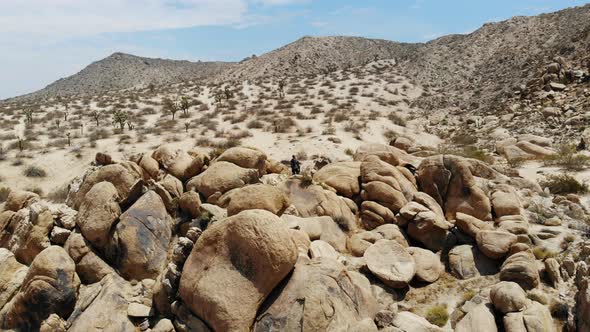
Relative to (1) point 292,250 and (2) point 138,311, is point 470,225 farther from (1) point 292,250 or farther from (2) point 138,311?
(2) point 138,311

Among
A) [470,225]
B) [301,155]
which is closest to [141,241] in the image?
[470,225]

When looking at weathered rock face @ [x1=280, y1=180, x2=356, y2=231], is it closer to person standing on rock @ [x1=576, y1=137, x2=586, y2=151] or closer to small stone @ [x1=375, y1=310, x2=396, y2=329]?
small stone @ [x1=375, y1=310, x2=396, y2=329]

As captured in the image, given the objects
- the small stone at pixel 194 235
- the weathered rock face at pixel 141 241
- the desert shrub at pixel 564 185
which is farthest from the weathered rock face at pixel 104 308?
the desert shrub at pixel 564 185

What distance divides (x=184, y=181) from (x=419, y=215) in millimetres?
9097

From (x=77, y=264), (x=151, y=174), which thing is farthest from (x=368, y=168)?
(x=77, y=264)

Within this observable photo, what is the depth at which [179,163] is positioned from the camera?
16.5 metres

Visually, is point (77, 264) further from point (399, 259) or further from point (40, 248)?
point (399, 259)

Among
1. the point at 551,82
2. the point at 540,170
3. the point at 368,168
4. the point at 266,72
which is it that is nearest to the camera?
the point at 368,168

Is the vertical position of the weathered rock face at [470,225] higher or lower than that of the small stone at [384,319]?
higher

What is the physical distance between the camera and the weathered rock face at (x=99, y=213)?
13.4m

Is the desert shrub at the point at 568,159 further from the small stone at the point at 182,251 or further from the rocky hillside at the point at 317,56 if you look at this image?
the rocky hillside at the point at 317,56

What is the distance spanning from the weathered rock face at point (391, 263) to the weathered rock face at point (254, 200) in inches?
136

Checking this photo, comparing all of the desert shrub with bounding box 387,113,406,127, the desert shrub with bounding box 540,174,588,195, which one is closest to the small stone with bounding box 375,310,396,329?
the desert shrub with bounding box 540,174,588,195

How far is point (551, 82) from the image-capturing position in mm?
36375
